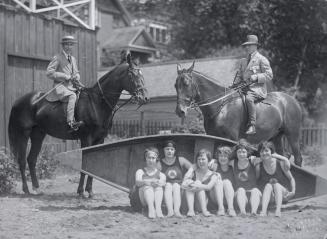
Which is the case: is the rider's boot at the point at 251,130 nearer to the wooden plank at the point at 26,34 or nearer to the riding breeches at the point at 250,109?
the riding breeches at the point at 250,109

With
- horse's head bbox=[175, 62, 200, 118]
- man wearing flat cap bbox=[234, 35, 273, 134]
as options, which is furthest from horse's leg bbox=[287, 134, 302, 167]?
horse's head bbox=[175, 62, 200, 118]

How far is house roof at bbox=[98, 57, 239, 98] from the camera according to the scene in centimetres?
2517

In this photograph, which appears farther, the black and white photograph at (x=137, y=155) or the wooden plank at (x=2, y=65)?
the wooden plank at (x=2, y=65)

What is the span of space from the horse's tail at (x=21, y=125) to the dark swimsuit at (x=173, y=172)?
3475 mm

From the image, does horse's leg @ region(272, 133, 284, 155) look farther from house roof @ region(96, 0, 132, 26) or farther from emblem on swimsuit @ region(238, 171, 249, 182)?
house roof @ region(96, 0, 132, 26)

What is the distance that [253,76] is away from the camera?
9.98m

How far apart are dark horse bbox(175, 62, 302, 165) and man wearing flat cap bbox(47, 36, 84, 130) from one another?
6.14 ft

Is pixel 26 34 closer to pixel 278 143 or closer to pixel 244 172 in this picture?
pixel 278 143

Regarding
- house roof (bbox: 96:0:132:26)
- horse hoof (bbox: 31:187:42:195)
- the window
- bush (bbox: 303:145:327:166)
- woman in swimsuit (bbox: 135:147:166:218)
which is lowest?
bush (bbox: 303:145:327:166)

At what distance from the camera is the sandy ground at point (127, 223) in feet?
21.5

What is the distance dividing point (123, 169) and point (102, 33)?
37.9 meters

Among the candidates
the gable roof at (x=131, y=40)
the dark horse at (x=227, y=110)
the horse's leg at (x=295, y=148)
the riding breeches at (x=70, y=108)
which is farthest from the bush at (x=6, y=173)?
the gable roof at (x=131, y=40)

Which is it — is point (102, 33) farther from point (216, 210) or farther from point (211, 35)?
point (216, 210)

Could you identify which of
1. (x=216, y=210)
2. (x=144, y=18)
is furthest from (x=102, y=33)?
(x=216, y=210)
